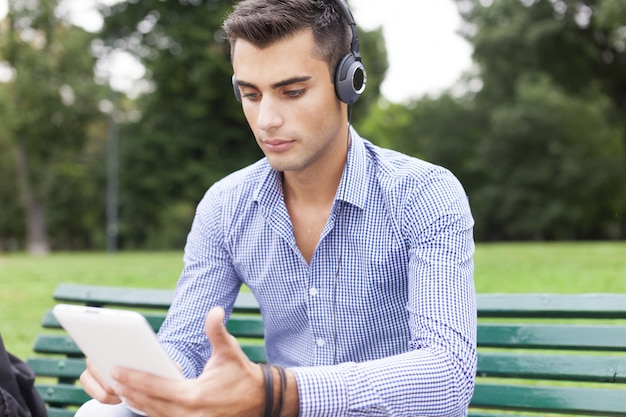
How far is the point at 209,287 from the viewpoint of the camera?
2.40 meters

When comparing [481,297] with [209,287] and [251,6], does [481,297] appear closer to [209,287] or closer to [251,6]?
[209,287]

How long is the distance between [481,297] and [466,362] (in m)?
0.98

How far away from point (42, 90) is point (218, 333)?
30130mm

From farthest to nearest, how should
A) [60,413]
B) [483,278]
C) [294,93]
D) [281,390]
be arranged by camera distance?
[483,278] < [60,413] < [294,93] < [281,390]

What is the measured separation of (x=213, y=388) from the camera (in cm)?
145

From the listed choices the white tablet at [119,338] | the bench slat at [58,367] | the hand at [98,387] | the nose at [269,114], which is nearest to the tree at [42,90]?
the bench slat at [58,367]

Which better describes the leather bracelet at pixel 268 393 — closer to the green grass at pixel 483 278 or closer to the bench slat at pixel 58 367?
the bench slat at pixel 58 367

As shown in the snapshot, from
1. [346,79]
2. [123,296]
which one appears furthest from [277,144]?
[123,296]

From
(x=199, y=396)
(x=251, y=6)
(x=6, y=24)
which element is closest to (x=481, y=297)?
(x=251, y=6)

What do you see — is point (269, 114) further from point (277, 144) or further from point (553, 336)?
point (553, 336)

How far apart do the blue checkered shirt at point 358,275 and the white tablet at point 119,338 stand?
21.2 inches

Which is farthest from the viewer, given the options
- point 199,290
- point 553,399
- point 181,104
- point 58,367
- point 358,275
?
point 181,104

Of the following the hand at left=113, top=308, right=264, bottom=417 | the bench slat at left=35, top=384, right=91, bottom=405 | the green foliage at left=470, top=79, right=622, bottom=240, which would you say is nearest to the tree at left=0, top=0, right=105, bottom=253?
the green foliage at left=470, top=79, right=622, bottom=240

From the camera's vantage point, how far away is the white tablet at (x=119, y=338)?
138 cm
